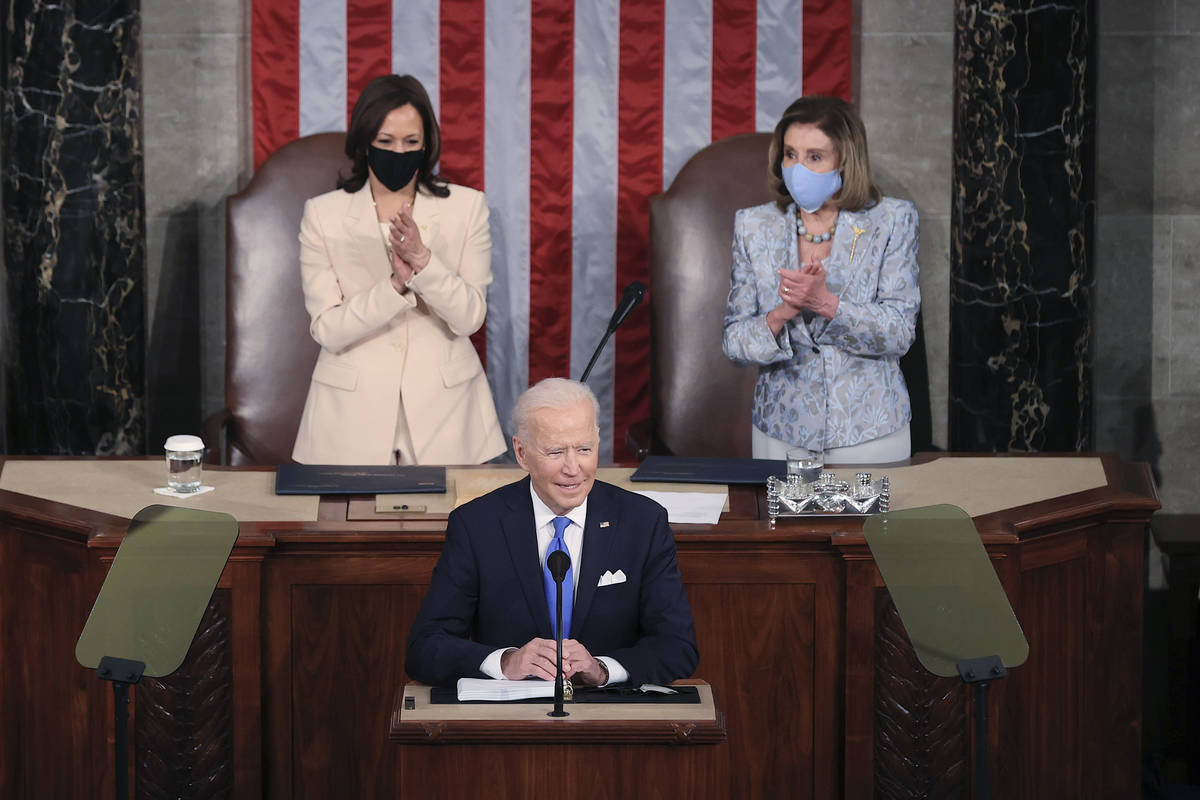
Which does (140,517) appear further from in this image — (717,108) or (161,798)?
(717,108)

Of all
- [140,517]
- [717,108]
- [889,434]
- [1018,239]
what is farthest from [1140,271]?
[140,517]

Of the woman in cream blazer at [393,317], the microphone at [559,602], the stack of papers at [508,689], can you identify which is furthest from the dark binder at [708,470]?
the microphone at [559,602]

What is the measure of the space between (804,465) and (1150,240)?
2.50 metres

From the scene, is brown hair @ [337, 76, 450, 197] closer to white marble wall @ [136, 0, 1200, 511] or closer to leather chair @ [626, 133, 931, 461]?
leather chair @ [626, 133, 931, 461]

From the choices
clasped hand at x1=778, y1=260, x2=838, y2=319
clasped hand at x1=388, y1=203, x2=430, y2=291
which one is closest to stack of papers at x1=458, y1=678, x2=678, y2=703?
clasped hand at x1=778, y1=260, x2=838, y2=319

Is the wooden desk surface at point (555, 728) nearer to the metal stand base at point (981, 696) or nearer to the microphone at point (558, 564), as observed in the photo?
the microphone at point (558, 564)

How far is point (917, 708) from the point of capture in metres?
3.26

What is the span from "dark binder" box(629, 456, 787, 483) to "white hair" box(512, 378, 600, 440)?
94 centimetres

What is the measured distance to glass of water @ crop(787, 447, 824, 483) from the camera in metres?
3.50

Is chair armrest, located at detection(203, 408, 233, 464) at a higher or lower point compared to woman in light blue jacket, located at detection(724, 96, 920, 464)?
lower

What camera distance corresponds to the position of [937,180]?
5.54 metres

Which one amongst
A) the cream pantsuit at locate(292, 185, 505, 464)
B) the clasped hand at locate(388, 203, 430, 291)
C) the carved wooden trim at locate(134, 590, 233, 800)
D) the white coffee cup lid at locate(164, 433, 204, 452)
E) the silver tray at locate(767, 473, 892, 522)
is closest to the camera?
the carved wooden trim at locate(134, 590, 233, 800)

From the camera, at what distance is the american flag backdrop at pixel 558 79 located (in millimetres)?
5453

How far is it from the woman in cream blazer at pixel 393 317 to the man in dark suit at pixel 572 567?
153 centimetres
